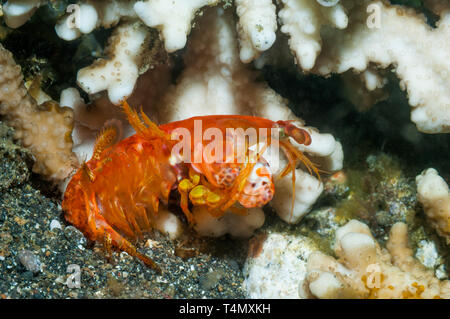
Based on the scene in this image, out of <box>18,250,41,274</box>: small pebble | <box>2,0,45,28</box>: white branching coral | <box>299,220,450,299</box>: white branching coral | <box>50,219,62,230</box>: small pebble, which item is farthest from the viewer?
<box>50,219,62,230</box>: small pebble

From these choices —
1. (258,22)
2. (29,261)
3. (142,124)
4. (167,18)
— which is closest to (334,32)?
(258,22)

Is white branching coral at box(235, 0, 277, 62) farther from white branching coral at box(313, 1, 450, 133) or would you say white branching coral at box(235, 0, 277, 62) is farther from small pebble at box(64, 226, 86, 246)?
small pebble at box(64, 226, 86, 246)

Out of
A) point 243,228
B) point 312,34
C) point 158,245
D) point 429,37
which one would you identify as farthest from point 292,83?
point 158,245

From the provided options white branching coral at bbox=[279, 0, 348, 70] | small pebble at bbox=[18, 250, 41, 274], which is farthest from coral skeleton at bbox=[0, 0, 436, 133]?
small pebble at bbox=[18, 250, 41, 274]

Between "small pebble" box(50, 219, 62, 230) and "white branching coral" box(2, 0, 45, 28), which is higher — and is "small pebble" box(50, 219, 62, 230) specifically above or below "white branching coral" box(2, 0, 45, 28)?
below

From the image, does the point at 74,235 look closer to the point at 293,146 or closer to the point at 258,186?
the point at 258,186

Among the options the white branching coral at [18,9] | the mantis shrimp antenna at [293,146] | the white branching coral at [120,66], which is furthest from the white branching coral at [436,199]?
the white branching coral at [18,9]

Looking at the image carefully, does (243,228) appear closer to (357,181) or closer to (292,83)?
(357,181)
